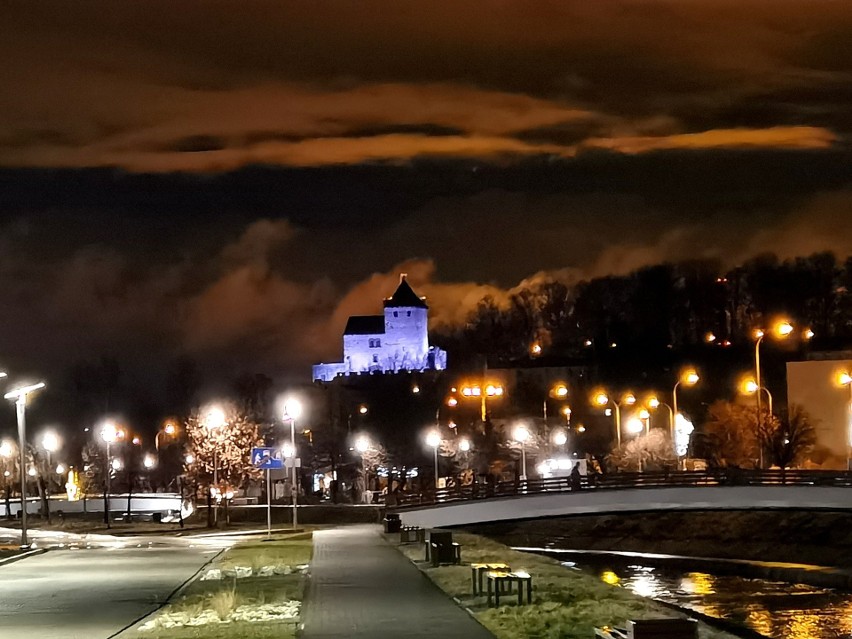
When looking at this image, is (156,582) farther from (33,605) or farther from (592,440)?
(592,440)

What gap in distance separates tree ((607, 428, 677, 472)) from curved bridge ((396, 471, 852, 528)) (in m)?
20.5

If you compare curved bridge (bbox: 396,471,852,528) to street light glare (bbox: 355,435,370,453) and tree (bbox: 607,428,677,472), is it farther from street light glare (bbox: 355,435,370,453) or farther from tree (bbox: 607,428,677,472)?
street light glare (bbox: 355,435,370,453)

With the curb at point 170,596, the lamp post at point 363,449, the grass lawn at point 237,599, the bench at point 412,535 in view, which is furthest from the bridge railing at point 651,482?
the lamp post at point 363,449

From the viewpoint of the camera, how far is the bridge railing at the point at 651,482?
59875mm

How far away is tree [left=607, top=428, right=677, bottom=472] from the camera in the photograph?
3374 inches

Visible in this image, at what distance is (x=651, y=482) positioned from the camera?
64625 mm

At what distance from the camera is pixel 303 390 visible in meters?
156

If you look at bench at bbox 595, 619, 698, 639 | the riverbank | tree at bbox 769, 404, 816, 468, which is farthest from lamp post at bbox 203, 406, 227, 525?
Result: bench at bbox 595, 619, 698, 639

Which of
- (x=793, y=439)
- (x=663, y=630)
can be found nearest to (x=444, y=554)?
(x=663, y=630)

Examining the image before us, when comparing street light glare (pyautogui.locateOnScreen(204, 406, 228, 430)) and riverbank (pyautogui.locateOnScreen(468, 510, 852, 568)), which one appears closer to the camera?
riverbank (pyautogui.locateOnScreen(468, 510, 852, 568))

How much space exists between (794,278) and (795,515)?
245ft

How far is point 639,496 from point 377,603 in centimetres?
3845

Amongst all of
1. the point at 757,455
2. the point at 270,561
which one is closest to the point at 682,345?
the point at 757,455

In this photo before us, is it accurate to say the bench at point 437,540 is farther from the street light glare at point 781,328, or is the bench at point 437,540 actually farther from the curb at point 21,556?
the street light glare at point 781,328
